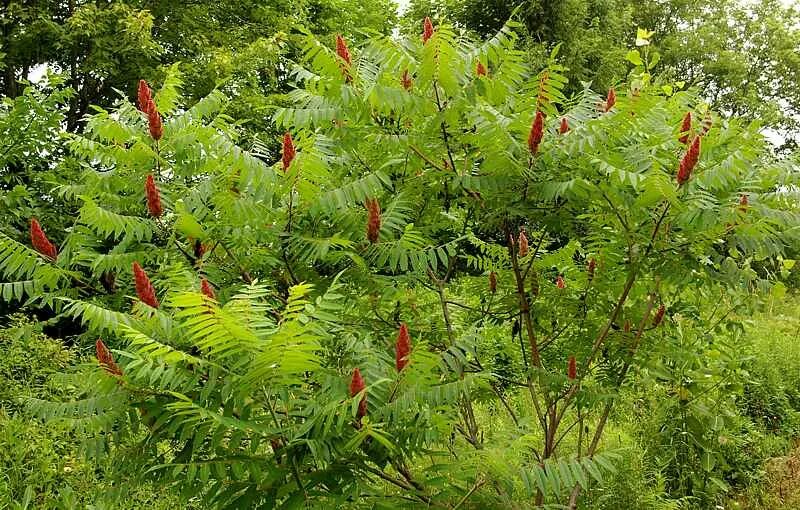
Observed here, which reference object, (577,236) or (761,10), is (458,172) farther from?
(761,10)

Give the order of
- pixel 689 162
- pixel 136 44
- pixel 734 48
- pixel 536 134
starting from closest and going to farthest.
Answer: pixel 689 162, pixel 536 134, pixel 136 44, pixel 734 48

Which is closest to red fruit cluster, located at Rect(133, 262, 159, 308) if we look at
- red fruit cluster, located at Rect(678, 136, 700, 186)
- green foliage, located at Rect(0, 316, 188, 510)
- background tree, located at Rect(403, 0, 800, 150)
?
→ red fruit cluster, located at Rect(678, 136, 700, 186)

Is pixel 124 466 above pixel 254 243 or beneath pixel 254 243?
beneath

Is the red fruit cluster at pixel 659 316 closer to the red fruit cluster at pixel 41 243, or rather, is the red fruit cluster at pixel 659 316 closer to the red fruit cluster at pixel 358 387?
the red fruit cluster at pixel 358 387

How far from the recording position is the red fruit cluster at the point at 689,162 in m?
2.17

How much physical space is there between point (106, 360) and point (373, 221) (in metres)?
0.92

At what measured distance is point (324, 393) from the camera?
1849 mm

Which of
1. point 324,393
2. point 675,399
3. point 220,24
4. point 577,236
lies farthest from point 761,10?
point 324,393

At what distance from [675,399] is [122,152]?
3.84 metres

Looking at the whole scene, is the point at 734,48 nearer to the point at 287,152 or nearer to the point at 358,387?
the point at 287,152

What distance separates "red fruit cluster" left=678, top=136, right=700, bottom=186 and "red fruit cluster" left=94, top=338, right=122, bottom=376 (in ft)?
5.69

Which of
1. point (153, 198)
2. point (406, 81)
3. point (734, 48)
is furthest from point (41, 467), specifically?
point (734, 48)

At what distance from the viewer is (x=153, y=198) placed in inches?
89.1

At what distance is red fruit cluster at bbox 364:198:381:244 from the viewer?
2330 millimetres
